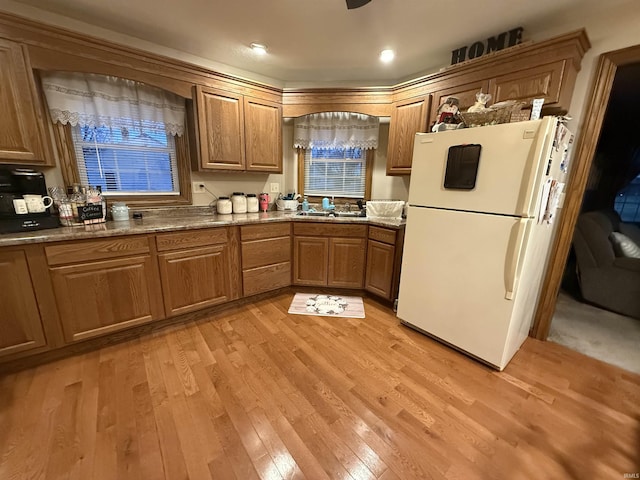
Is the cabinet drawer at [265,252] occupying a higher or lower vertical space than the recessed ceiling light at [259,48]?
lower

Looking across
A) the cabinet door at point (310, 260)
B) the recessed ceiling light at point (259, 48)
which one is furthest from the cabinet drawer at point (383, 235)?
the recessed ceiling light at point (259, 48)

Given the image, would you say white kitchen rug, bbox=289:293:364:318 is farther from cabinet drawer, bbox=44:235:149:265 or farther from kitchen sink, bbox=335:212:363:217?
cabinet drawer, bbox=44:235:149:265

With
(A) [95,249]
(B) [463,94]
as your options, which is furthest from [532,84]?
(A) [95,249]

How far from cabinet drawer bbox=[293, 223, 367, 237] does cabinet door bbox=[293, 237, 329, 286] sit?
0.22ft

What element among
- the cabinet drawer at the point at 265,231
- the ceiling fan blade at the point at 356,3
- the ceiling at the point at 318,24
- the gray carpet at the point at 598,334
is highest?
the ceiling at the point at 318,24

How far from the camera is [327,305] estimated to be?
266cm

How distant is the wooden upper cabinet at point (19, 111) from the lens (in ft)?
5.32

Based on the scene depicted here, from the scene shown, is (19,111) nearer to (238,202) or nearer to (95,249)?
(95,249)

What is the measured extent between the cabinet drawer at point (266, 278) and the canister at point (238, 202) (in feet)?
2.35

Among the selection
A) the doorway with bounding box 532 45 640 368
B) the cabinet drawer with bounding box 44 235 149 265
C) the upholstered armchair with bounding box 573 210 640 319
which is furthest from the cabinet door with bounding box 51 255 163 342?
the upholstered armchair with bounding box 573 210 640 319

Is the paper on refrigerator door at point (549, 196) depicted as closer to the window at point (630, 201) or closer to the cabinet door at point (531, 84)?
the cabinet door at point (531, 84)

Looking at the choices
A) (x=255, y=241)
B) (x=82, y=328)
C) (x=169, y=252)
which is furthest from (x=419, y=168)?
(x=82, y=328)

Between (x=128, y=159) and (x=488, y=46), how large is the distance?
317cm

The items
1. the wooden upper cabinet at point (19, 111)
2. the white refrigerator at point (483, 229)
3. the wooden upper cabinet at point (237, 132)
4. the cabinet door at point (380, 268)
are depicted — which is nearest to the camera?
the white refrigerator at point (483, 229)
